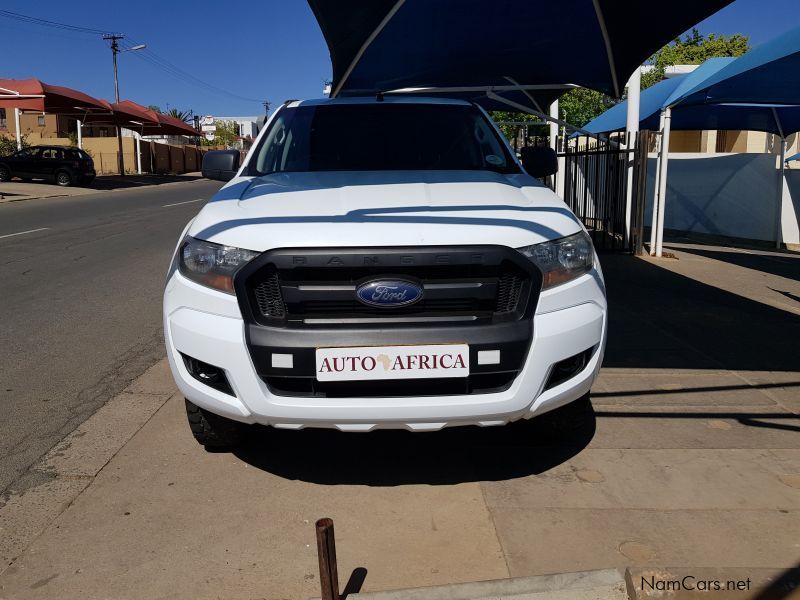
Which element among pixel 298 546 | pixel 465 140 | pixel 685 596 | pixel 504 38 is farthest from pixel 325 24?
pixel 685 596

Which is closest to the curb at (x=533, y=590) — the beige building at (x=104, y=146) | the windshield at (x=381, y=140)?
the windshield at (x=381, y=140)

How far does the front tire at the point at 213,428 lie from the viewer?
11.3 feet

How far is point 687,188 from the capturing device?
1684 cm

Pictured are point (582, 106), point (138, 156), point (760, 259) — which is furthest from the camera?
point (138, 156)

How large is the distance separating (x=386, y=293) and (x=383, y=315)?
89 mm

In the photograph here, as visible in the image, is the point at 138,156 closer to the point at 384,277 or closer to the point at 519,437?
the point at 519,437

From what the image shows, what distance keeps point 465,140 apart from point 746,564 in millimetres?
2822

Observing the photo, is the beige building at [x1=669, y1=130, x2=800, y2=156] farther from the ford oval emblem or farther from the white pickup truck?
the ford oval emblem

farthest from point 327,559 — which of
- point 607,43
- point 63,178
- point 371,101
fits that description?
point 63,178

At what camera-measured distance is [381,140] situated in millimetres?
4520

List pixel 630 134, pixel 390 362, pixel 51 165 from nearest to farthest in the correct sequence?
pixel 390 362 → pixel 630 134 → pixel 51 165

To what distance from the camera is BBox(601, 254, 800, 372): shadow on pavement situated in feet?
17.4

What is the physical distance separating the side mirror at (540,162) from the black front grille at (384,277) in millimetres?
1857

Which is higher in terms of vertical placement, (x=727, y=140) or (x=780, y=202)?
(x=727, y=140)
